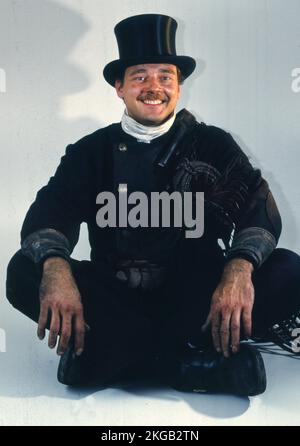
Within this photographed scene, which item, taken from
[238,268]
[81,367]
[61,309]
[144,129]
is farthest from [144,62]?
[81,367]

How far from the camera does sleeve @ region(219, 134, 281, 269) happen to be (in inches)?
109

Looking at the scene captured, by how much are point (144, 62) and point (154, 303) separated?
874mm

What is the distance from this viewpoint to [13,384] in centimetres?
298

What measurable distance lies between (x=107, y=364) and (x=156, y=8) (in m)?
1.44

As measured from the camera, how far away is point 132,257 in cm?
296

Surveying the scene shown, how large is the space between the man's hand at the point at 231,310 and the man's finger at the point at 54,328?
19.4 inches

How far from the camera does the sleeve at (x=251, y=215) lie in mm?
2773

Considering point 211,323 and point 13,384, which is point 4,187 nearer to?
point 13,384

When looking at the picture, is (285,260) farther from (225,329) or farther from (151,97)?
(151,97)

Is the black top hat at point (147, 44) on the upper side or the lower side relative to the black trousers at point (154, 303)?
upper

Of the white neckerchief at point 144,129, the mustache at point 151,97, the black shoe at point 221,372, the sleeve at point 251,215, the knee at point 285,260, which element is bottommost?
the black shoe at point 221,372

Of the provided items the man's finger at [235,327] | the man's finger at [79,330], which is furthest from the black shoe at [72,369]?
the man's finger at [235,327]

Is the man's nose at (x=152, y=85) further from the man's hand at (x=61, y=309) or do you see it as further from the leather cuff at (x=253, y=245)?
the man's hand at (x=61, y=309)

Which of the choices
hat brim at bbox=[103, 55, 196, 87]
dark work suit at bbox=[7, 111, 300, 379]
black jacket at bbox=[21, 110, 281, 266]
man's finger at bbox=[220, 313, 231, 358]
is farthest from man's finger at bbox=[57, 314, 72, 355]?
hat brim at bbox=[103, 55, 196, 87]
